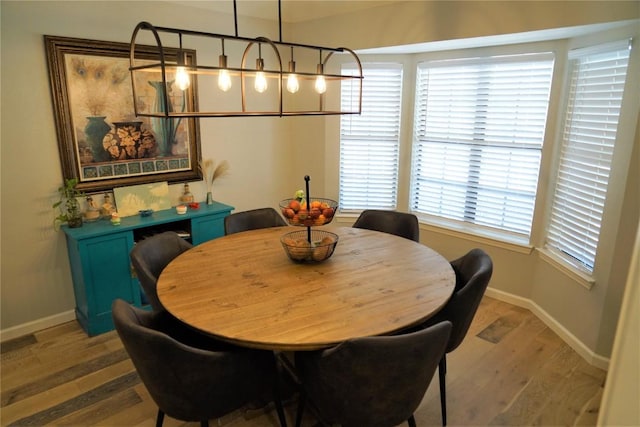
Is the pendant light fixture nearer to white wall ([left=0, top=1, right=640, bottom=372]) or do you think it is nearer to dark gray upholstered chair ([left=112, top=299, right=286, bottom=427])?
white wall ([left=0, top=1, right=640, bottom=372])

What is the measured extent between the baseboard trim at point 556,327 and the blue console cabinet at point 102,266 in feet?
9.80

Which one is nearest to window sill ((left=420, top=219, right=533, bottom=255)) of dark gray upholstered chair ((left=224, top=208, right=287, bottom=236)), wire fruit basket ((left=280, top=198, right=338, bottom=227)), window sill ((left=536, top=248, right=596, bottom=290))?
window sill ((left=536, top=248, right=596, bottom=290))

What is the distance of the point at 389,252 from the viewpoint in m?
2.63

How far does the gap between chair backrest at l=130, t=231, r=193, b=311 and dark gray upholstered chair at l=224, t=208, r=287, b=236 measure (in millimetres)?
475

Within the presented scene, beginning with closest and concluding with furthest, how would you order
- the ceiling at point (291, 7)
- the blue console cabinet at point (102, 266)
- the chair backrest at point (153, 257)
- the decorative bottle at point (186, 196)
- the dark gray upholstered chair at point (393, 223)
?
the chair backrest at point (153, 257) < the blue console cabinet at point (102, 266) < the dark gray upholstered chair at point (393, 223) < the ceiling at point (291, 7) < the decorative bottle at point (186, 196)

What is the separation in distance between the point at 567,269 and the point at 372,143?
2.13 m

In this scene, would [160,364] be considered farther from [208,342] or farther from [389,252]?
[389,252]

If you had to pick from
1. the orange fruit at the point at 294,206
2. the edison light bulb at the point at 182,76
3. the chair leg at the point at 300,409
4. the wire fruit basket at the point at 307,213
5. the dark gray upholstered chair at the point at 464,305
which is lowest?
the chair leg at the point at 300,409

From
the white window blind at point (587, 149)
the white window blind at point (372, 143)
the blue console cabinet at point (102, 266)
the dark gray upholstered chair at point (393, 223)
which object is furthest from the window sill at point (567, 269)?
the blue console cabinet at point (102, 266)

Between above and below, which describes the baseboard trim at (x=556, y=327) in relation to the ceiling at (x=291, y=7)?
below

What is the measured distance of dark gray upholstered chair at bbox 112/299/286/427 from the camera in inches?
62.8

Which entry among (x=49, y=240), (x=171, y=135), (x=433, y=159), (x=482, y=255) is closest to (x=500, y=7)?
(x=433, y=159)

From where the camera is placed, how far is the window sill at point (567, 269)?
2.88 metres

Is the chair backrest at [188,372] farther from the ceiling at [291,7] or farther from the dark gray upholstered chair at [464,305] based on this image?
the ceiling at [291,7]
